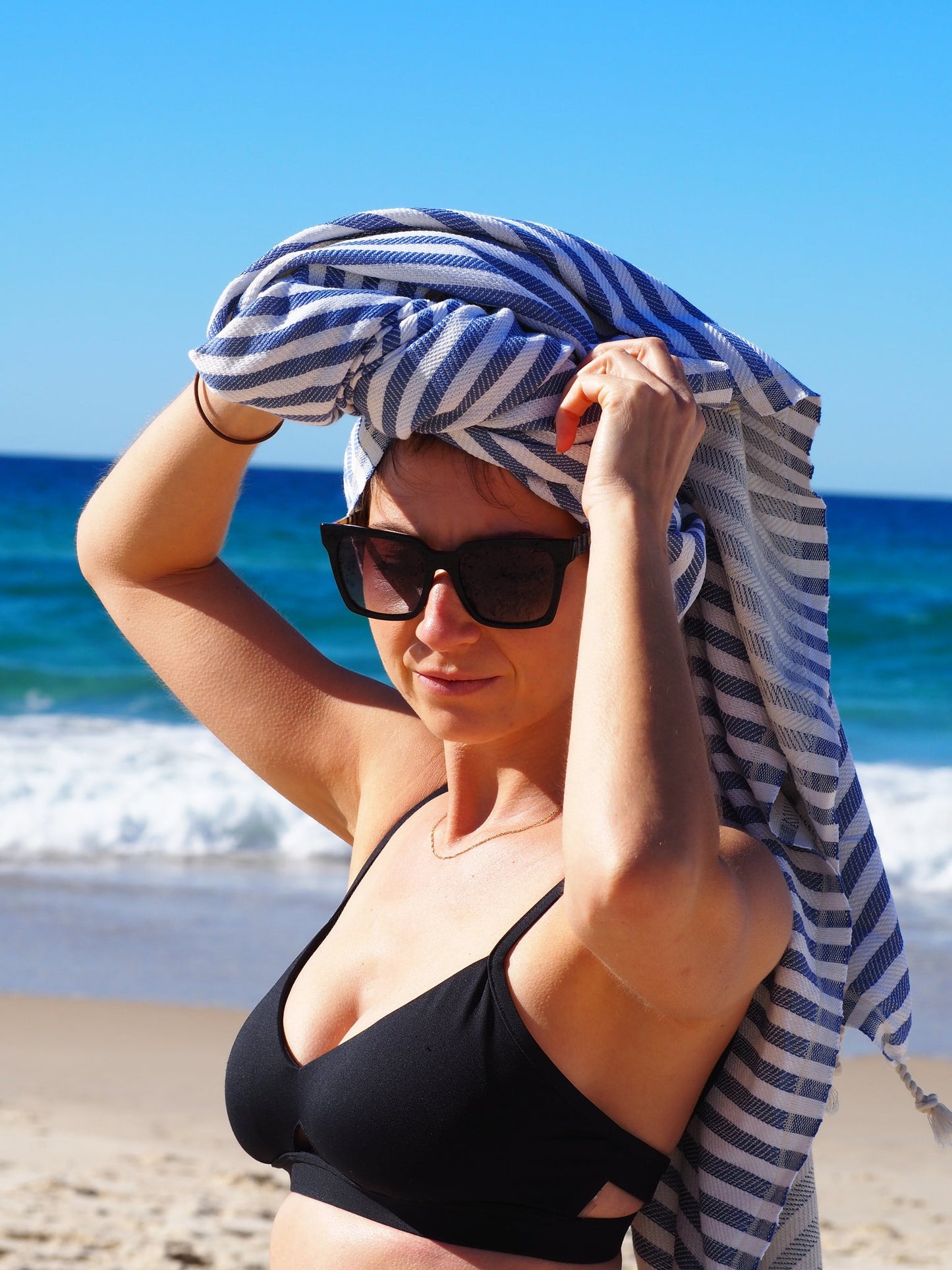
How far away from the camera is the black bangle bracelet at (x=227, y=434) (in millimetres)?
1981

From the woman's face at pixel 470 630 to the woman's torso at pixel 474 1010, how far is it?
0.21 meters

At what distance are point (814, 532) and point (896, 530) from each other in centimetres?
3797

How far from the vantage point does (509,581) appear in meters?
1.57

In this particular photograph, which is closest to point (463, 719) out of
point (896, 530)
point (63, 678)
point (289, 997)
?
point (289, 997)

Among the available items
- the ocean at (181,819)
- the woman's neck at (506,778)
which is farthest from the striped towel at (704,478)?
the ocean at (181,819)

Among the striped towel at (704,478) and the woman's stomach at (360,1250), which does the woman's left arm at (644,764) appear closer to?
the striped towel at (704,478)

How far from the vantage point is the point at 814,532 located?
1757 millimetres

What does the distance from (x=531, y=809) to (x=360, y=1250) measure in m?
0.59

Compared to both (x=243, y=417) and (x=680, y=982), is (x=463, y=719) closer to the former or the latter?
(x=680, y=982)

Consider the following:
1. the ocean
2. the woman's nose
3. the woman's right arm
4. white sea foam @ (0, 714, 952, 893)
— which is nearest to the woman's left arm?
the woman's nose

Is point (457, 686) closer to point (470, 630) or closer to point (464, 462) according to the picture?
point (470, 630)

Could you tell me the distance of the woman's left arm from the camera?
129 centimetres

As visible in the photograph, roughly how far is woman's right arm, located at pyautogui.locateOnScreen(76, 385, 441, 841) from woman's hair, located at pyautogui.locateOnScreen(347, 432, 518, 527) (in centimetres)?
45

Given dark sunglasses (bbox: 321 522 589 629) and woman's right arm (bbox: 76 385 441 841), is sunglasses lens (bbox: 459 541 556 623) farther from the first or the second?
woman's right arm (bbox: 76 385 441 841)
